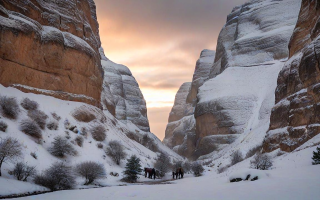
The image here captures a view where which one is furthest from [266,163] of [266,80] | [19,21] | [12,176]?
[266,80]

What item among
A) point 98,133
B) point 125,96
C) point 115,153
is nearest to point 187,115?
point 125,96

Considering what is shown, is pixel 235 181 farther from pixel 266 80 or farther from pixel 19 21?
pixel 266 80

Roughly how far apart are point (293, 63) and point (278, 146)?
8.85 meters

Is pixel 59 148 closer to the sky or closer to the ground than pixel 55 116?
closer to the ground

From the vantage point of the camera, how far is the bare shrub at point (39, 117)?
973 inches

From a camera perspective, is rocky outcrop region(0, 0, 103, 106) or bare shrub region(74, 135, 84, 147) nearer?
bare shrub region(74, 135, 84, 147)

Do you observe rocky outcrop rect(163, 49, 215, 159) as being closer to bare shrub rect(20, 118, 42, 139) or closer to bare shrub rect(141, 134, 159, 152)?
bare shrub rect(141, 134, 159, 152)

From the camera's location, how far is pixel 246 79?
6525 centimetres

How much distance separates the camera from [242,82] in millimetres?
64500

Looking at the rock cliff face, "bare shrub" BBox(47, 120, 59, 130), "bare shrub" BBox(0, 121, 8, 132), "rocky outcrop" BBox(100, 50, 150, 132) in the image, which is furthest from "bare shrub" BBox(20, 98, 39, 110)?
"rocky outcrop" BBox(100, 50, 150, 132)

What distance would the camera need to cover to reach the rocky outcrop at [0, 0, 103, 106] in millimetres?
27375

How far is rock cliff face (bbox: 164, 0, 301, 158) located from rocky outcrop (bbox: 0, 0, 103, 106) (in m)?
28.6

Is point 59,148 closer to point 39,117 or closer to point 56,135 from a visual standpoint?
point 56,135

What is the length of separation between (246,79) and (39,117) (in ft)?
167
